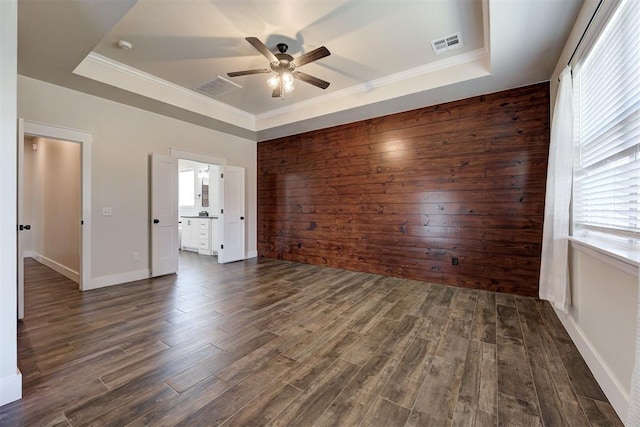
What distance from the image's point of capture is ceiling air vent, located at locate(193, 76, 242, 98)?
12.9 ft

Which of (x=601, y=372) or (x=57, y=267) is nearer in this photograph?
(x=601, y=372)

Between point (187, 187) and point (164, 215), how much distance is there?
3445 millimetres

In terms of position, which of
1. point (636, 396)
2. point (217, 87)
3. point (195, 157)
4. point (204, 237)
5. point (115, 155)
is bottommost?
point (204, 237)

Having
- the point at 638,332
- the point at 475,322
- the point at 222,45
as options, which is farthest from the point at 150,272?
the point at 638,332

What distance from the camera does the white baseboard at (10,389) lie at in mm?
1515

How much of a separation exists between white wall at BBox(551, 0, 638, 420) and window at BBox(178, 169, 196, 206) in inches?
303

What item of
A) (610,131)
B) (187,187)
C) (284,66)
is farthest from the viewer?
(187,187)

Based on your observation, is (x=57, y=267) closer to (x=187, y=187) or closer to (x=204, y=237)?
(x=204, y=237)

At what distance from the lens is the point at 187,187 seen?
25.1 feet

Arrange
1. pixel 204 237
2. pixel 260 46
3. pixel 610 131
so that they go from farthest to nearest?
pixel 204 237, pixel 260 46, pixel 610 131

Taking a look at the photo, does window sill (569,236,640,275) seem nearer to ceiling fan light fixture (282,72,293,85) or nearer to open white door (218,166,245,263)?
ceiling fan light fixture (282,72,293,85)

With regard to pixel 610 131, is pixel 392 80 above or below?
above

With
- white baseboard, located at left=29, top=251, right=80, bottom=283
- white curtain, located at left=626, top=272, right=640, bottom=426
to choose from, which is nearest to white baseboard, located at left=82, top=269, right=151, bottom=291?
white baseboard, located at left=29, top=251, right=80, bottom=283

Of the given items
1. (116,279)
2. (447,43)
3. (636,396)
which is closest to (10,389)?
(116,279)
